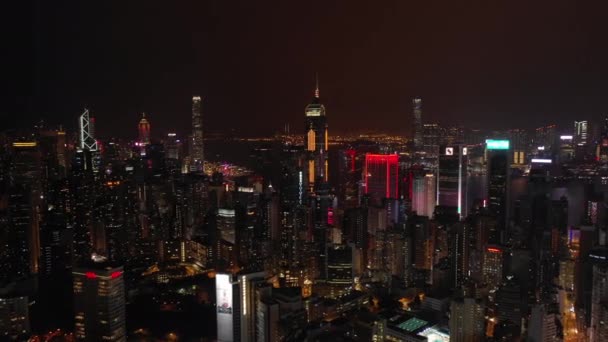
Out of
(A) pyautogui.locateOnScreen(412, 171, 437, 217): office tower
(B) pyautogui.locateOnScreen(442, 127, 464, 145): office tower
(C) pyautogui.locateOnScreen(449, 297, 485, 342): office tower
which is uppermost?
(B) pyautogui.locateOnScreen(442, 127, 464, 145): office tower

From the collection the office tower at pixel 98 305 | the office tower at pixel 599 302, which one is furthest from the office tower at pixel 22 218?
the office tower at pixel 599 302

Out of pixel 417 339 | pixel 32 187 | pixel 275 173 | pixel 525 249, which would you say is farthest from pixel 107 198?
pixel 525 249

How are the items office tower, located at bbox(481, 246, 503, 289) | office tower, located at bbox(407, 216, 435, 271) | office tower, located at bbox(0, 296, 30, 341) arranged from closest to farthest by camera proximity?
1. office tower, located at bbox(0, 296, 30, 341)
2. office tower, located at bbox(481, 246, 503, 289)
3. office tower, located at bbox(407, 216, 435, 271)

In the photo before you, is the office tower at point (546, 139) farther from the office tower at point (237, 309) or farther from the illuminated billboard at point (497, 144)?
the office tower at point (237, 309)

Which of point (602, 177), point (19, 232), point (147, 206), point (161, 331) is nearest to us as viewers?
point (161, 331)

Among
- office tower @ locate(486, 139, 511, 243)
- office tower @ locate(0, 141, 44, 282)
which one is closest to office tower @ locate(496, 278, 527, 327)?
office tower @ locate(486, 139, 511, 243)

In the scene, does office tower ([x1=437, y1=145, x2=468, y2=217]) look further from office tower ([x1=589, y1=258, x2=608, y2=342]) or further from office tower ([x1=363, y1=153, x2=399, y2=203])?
office tower ([x1=589, y1=258, x2=608, y2=342])

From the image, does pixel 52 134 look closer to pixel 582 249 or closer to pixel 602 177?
pixel 582 249
